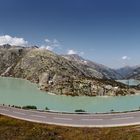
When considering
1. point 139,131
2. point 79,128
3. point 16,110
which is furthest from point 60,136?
point 16,110

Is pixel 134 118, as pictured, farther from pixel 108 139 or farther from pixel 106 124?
pixel 108 139

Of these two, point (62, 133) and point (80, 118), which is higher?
point (80, 118)

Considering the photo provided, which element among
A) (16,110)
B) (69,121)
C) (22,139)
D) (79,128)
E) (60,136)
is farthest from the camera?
(16,110)

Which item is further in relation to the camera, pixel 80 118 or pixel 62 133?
pixel 80 118

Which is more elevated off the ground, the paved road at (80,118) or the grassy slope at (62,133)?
the paved road at (80,118)

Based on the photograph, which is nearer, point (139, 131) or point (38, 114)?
point (139, 131)
